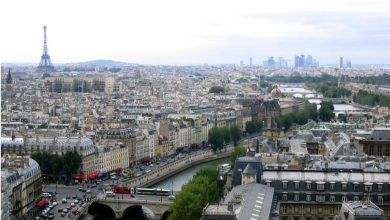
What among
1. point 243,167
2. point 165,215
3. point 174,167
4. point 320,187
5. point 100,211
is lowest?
point 100,211

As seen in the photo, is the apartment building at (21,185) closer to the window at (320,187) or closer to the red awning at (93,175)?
the red awning at (93,175)

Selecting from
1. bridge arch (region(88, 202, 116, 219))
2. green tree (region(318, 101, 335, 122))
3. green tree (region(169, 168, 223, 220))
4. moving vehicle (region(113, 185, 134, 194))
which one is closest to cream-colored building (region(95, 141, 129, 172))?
moving vehicle (region(113, 185, 134, 194))

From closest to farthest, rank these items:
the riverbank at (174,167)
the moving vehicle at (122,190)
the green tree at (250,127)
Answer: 1. the moving vehicle at (122,190)
2. the riverbank at (174,167)
3. the green tree at (250,127)

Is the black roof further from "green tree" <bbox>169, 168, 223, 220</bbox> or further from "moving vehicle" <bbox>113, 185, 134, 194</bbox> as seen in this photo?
"moving vehicle" <bbox>113, 185, 134, 194</bbox>

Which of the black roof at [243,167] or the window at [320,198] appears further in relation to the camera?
the black roof at [243,167]

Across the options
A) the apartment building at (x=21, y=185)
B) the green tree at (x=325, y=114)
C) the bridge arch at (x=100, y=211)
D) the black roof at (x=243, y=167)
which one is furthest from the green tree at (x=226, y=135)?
the black roof at (x=243, y=167)

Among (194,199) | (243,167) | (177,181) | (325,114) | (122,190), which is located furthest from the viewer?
(325,114)

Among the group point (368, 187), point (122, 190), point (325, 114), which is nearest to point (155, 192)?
point (122, 190)

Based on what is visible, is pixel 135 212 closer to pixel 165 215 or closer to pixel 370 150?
pixel 165 215

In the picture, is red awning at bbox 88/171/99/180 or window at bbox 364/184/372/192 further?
red awning at bbox 88/171/99/180

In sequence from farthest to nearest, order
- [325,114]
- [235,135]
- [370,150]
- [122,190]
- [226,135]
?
[325,114], [235,135], [226,135], [370,150], [122,190]

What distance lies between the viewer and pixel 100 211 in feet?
130

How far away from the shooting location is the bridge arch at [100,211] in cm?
3889

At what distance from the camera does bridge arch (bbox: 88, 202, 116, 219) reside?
3889cm
